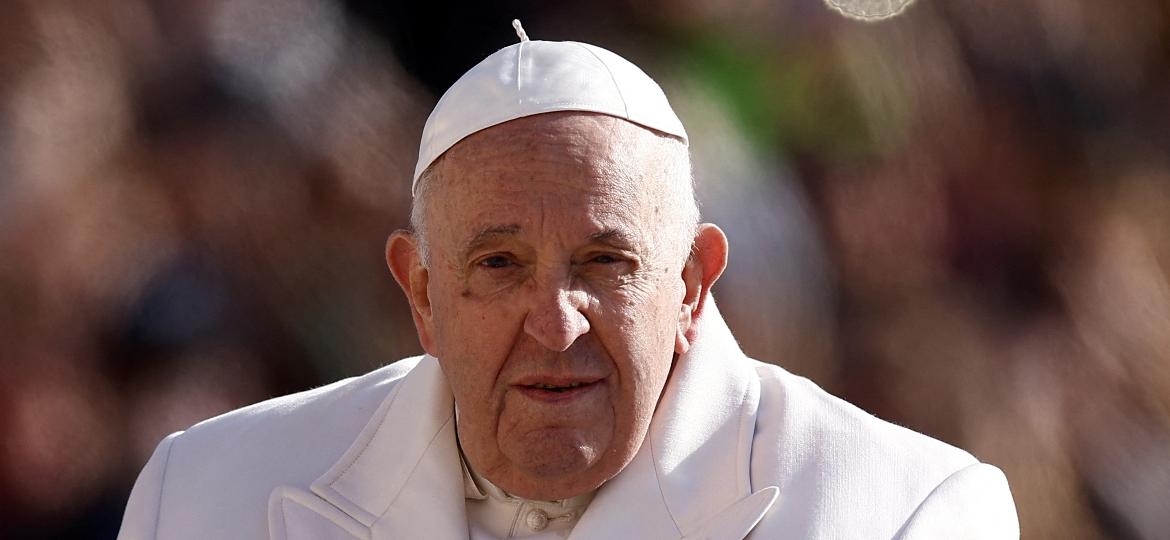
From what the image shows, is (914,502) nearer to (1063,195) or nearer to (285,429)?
(285,429)

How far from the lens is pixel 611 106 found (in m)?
2.30

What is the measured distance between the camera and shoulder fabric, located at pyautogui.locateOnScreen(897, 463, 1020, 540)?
7.55 feet

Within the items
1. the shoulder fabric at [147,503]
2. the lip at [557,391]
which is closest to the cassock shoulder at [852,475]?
the lip at [557,391]

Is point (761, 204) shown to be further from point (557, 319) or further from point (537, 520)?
point (557, 319)

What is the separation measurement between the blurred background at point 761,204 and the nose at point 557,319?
5.60ft

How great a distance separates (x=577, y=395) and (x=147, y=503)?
3.60 ft

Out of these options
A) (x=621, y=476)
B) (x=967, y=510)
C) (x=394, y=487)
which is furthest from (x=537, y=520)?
(x=967, y=510)

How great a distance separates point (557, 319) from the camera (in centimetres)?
218

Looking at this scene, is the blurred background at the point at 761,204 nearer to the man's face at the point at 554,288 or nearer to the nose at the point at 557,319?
the man's face at the point at 554,288

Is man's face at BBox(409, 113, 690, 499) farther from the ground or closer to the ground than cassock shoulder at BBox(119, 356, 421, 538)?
farther from the ground

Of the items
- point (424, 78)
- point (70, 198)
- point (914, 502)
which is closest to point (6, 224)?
point (70, 198)

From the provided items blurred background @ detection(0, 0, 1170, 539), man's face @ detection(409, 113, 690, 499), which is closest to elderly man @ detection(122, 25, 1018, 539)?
man's face @ detection(409, 113, 690, 499)

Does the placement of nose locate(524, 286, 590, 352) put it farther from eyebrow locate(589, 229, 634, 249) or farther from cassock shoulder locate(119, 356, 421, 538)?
cassock shoulder locate(119, 356, 421, 538)

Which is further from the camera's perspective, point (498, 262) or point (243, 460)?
point (243, 460)
